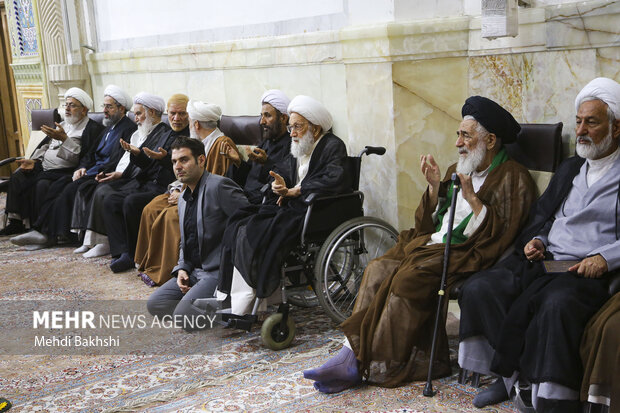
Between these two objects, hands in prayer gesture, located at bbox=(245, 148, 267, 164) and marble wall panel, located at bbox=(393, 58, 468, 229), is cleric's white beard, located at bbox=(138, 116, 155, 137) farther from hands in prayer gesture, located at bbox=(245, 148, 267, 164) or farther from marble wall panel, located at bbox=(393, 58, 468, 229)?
marble wall panel, located at bbox=(393, 58, 468, 229)

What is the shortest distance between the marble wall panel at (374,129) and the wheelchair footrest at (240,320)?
1.14 meters

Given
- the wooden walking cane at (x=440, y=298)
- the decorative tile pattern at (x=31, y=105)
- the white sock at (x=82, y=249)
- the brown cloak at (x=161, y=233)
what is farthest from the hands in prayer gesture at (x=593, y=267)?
the decorative tile pattern at (x=31, y=105)

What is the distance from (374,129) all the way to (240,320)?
146 cm

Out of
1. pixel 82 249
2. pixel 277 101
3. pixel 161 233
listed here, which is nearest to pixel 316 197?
pixel 277 101

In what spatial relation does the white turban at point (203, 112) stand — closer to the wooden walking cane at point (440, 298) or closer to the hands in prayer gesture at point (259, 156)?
the hands in prayer gesture at point (259, 156)

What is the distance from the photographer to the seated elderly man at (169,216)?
526cm

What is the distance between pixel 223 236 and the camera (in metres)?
4.40

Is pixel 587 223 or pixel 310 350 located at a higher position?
pixel 587 223

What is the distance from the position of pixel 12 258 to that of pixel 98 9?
320 cm

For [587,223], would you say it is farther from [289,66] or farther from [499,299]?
[289,66]

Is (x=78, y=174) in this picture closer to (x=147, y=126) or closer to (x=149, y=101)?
(x=147, y=126)

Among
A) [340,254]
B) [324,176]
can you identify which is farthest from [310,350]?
[324,176]

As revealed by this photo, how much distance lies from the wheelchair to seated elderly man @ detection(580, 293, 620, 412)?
1612mm

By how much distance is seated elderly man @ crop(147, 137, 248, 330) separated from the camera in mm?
4496
